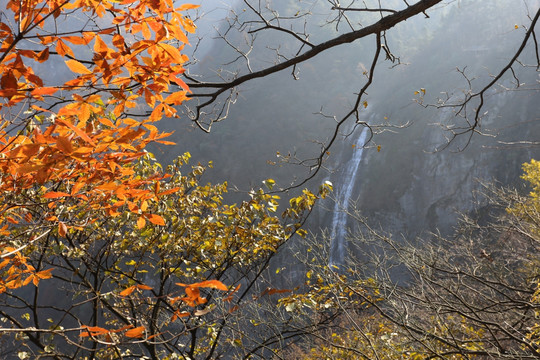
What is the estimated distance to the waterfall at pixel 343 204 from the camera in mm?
18984

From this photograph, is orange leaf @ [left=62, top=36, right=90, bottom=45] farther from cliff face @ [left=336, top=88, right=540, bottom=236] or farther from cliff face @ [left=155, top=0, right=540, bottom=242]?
cliff face @ [left=336, top=88, right=540, bottom=236]

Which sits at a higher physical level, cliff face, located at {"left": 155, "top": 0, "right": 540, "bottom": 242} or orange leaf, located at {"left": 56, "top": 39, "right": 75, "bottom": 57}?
cliff face, located at {"left": 155, "top": 0, "right": 540, "bottom": 242}

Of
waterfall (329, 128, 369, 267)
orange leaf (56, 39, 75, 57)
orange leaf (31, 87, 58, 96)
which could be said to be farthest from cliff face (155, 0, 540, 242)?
orange leaf (31, 87, 58, 96)

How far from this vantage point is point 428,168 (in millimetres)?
22609

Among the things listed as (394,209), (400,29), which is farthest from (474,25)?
(394,209)

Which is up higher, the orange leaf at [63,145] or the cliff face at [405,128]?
the cliff face at [405,128]

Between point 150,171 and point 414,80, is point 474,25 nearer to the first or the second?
point 414,80

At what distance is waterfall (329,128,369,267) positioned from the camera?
1898 centimetres

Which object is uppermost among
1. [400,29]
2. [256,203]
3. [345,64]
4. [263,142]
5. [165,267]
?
[400,29]

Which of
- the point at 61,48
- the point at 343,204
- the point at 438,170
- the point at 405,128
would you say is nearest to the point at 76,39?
the point at 61,48

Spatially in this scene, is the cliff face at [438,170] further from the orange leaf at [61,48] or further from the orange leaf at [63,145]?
the orange leaf at [63,145]

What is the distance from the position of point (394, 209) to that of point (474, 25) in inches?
750

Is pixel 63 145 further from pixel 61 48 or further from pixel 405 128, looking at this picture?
pixel 405 128

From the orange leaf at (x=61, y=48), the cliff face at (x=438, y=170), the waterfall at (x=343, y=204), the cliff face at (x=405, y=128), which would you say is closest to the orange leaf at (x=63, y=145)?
the orange leaf at (x=61, y=48)
